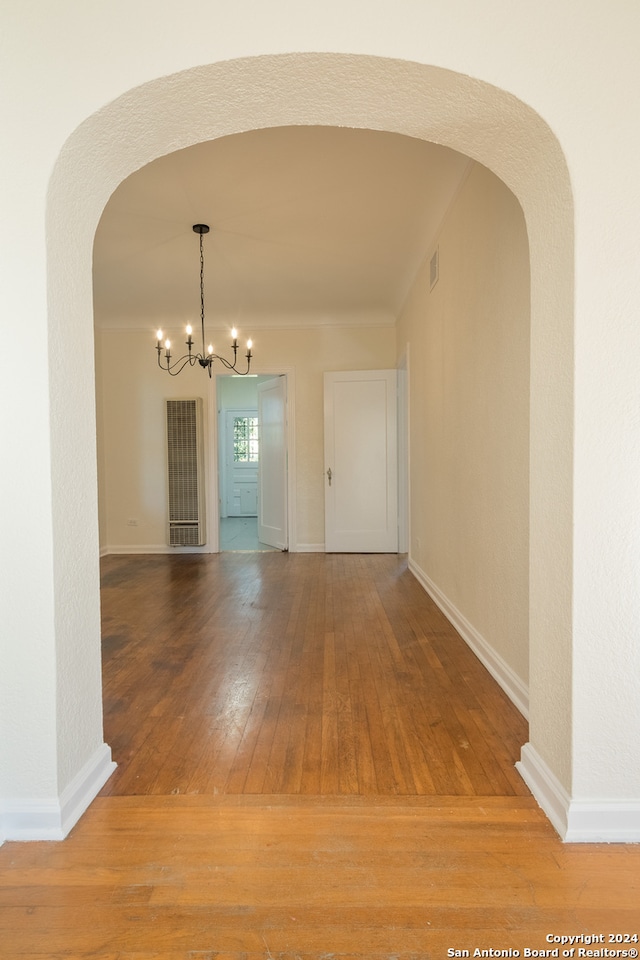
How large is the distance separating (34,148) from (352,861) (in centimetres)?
211

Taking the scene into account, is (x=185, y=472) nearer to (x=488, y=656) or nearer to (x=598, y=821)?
(x=488, y=656)

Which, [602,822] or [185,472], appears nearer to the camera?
[602,822]

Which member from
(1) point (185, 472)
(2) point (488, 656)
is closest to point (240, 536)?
(1) point (185, 472)

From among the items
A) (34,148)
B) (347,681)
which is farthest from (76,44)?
(347,681)

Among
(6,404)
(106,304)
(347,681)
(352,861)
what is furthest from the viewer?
(106,304)

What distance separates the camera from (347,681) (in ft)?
8.52

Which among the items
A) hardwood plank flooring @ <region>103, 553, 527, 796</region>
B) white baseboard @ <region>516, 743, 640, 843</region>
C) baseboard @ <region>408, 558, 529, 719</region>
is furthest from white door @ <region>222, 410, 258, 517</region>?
white baseboard @ <region>516, 743, 640, 843</region>

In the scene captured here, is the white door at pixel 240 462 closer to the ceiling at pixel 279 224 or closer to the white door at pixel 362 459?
the ceiling at pixel 279 224

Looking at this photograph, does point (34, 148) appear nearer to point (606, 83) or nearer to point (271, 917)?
point (606, 83)

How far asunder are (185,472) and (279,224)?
3289 mm

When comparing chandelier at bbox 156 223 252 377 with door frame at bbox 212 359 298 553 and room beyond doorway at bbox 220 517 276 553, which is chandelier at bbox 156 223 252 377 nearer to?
door frame at bbox 212 359 298 553

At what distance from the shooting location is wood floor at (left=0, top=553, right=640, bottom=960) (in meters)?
1.22

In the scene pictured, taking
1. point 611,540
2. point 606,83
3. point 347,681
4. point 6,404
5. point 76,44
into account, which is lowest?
point 347,681

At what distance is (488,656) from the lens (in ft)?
8.92
